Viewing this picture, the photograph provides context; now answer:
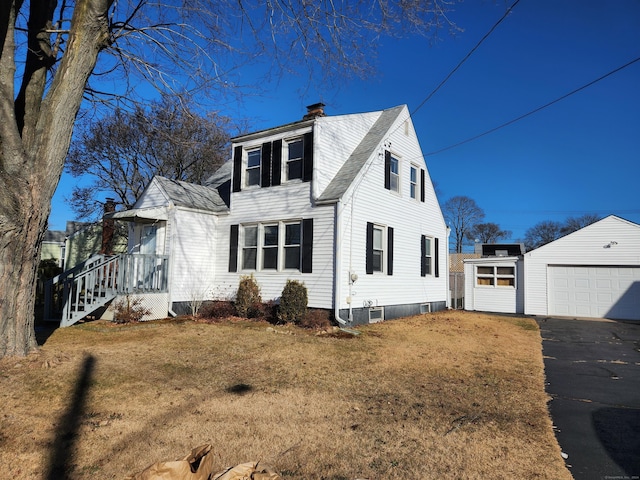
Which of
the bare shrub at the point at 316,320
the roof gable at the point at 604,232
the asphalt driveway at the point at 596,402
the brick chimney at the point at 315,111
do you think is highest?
the brick chimney at the point at 315,111

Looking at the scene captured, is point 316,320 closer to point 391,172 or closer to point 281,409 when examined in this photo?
point 281,409

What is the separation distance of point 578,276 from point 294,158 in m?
13.0

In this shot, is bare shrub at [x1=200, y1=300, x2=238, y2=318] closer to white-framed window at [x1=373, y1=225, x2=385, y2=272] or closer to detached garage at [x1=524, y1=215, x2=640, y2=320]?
white-framed window at [x1=373, y1=225, x2=385, y2=272]

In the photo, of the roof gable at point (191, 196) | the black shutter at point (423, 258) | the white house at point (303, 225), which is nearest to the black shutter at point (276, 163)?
the white house at point (303, 225)

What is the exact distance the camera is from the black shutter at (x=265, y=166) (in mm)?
13359

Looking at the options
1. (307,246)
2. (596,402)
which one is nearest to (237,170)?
(307,246)

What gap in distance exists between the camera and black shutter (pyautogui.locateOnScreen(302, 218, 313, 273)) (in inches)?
470

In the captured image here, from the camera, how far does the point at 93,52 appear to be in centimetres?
641

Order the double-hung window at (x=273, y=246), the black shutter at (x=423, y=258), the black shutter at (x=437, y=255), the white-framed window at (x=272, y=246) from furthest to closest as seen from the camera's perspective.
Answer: the black shutter at (x=437, y=255)
the black shutter at (x=423, y=258)
the white-framed window at (x=272, y=246)
the double-hung window at (x=273, y=246)

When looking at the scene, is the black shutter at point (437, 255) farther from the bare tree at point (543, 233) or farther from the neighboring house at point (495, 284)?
the bare tree at point (543, 233)

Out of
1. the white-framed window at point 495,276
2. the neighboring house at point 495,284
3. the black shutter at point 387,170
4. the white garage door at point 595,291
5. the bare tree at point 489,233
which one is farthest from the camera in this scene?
the bare tree at point 489,233

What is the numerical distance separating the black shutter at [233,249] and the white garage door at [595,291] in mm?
13265

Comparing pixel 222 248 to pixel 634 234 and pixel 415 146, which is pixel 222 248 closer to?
pixel 415 146

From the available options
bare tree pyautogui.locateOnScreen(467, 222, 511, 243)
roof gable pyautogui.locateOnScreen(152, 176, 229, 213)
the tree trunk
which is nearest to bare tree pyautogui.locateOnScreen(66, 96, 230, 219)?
roof gable pyautogui.locateOnScreen(152, 176, 229, 213)
